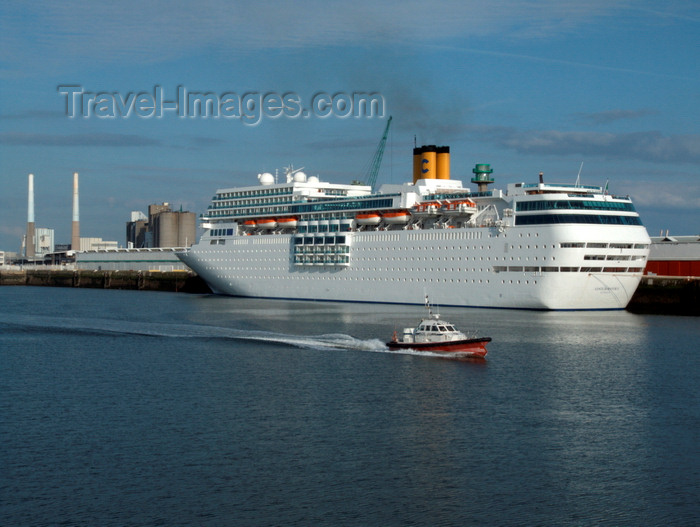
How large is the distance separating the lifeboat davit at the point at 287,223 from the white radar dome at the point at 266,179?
6.47m

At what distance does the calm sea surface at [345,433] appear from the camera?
58.7ft

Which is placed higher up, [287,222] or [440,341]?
[287,222]

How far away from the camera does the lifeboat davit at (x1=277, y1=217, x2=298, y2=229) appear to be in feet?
257

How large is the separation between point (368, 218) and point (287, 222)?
396 inches

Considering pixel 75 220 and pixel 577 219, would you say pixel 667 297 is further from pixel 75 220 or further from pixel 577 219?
pixel 75 220

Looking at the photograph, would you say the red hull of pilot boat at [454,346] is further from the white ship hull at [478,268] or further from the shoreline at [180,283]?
the shoreline at [180,283]

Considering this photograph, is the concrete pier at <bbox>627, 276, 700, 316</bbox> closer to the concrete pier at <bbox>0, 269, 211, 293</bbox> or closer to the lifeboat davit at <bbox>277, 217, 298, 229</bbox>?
the lifeboat davit at <bbox>277, 217, 298, 229</bbox>

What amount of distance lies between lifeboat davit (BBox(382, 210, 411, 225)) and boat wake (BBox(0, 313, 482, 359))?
24.1m

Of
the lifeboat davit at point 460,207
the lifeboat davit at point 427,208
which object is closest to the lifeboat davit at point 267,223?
the lifeboat davit at point 427,208

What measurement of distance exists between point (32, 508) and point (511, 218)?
151ft

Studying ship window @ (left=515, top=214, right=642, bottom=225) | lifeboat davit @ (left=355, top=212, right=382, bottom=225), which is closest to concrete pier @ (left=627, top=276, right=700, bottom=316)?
ship window @ (left=515, top=214, right=642, bottom=225)

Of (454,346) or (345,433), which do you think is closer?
(345,433)

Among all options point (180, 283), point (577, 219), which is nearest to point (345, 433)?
point (577, 219)

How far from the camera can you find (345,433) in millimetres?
23328
